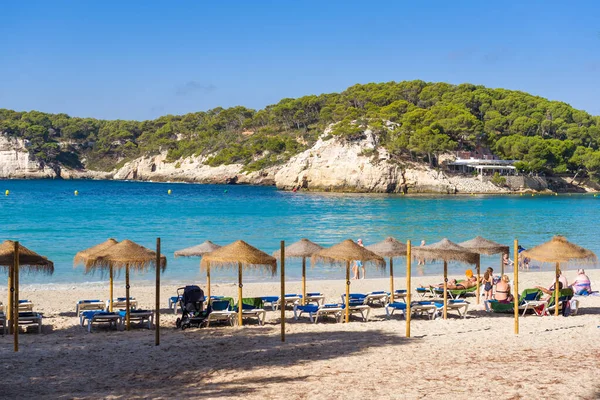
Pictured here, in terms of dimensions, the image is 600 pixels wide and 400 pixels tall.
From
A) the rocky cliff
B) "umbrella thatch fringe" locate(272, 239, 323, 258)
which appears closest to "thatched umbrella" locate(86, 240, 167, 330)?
"umbrella thatch fringe" locate(272, 239, 323, 258)

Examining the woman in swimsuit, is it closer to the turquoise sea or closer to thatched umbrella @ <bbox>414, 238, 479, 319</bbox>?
thatched umbrella @ <bbox>414, 238, 479, 319</bbox>

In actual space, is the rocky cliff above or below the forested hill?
below

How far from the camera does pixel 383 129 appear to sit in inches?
3282

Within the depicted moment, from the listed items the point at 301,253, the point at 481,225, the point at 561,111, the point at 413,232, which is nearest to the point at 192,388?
the point at 301,253

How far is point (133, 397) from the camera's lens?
686 centimetres

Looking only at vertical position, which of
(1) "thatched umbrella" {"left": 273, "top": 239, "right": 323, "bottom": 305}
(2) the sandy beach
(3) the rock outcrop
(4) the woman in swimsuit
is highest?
(3) the rock outcrop

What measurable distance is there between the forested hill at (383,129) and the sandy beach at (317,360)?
7029 centimetres

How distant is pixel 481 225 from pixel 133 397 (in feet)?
112

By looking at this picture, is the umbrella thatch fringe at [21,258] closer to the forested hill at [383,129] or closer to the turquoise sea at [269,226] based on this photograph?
the turquoise sea at [269,226]

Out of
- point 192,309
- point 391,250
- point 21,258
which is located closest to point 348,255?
point 391,250

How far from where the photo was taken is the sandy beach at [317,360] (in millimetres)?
7039

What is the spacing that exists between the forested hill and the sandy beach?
70289 mm

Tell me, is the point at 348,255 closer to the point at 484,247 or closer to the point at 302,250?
the point at 302,250

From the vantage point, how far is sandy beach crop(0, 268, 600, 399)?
7.04 metres
